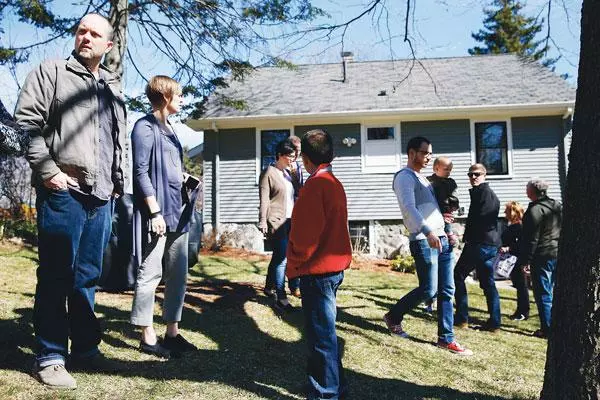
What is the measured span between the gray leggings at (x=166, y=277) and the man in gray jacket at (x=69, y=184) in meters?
0.37

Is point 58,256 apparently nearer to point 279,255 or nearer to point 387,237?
point 279,255

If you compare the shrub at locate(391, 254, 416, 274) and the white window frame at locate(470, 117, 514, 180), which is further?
the white window frame at locate(470, 117, 514, 180)

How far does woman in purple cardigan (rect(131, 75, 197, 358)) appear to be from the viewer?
3420mm

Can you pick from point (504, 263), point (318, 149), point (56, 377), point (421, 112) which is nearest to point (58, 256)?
point (56, 377)

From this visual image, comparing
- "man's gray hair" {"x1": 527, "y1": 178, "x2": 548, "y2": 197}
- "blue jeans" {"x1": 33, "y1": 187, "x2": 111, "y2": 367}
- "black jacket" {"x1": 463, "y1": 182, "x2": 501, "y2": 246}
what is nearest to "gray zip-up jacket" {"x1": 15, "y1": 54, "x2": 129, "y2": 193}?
"blue jeans" {"x1": 33, "y1": 187, "x2": 111, "y2": 367}

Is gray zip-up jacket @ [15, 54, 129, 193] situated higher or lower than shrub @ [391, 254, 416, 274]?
higher

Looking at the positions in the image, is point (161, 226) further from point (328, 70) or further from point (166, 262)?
point (328, 70)

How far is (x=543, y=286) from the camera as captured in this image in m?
5.71

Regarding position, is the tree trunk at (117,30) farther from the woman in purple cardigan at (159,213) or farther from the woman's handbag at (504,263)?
the woman's handbag at (504,263)

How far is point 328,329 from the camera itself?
3000mm

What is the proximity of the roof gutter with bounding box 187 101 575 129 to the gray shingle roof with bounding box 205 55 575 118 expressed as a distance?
183 mm

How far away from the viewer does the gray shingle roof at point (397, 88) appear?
15.1 metres

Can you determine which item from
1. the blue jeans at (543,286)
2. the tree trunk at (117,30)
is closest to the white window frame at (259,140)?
the tree trunk at (117,30)

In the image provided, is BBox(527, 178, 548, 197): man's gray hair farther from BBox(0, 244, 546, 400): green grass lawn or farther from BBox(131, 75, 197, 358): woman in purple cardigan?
BBox(131, 75, 197, 358): woman in purple cardigan
